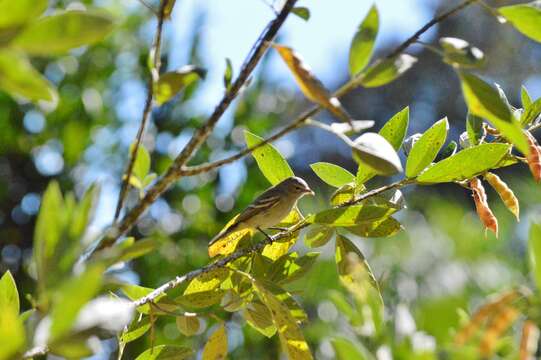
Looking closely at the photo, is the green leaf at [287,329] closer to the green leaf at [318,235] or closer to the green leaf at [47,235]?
the green leaf at [318,235]

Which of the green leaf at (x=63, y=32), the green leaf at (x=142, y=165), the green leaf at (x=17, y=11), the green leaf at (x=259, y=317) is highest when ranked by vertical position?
the green leaf at (x=17, y=11)

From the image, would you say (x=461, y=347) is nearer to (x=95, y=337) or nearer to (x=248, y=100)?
(x=95, y=337)

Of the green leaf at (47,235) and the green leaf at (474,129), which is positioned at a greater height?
the green leaf at (47,235)

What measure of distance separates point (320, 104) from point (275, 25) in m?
0.08

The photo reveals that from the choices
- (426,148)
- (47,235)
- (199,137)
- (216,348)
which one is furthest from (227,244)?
(47,235)

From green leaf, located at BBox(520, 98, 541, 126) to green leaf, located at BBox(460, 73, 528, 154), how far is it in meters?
0.31

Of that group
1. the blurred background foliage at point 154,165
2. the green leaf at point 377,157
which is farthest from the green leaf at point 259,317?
the blurred background foliage at point 154,165

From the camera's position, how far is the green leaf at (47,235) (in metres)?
0.41

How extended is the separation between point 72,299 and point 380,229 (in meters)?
0.48

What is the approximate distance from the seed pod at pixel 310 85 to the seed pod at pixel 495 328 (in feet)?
0.55

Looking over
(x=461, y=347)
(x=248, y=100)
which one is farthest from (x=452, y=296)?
(x=248, y=100)

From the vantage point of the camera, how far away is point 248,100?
3.21 metres

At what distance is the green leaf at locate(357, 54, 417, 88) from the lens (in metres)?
0.51

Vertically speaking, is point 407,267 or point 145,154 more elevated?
point 145,154
